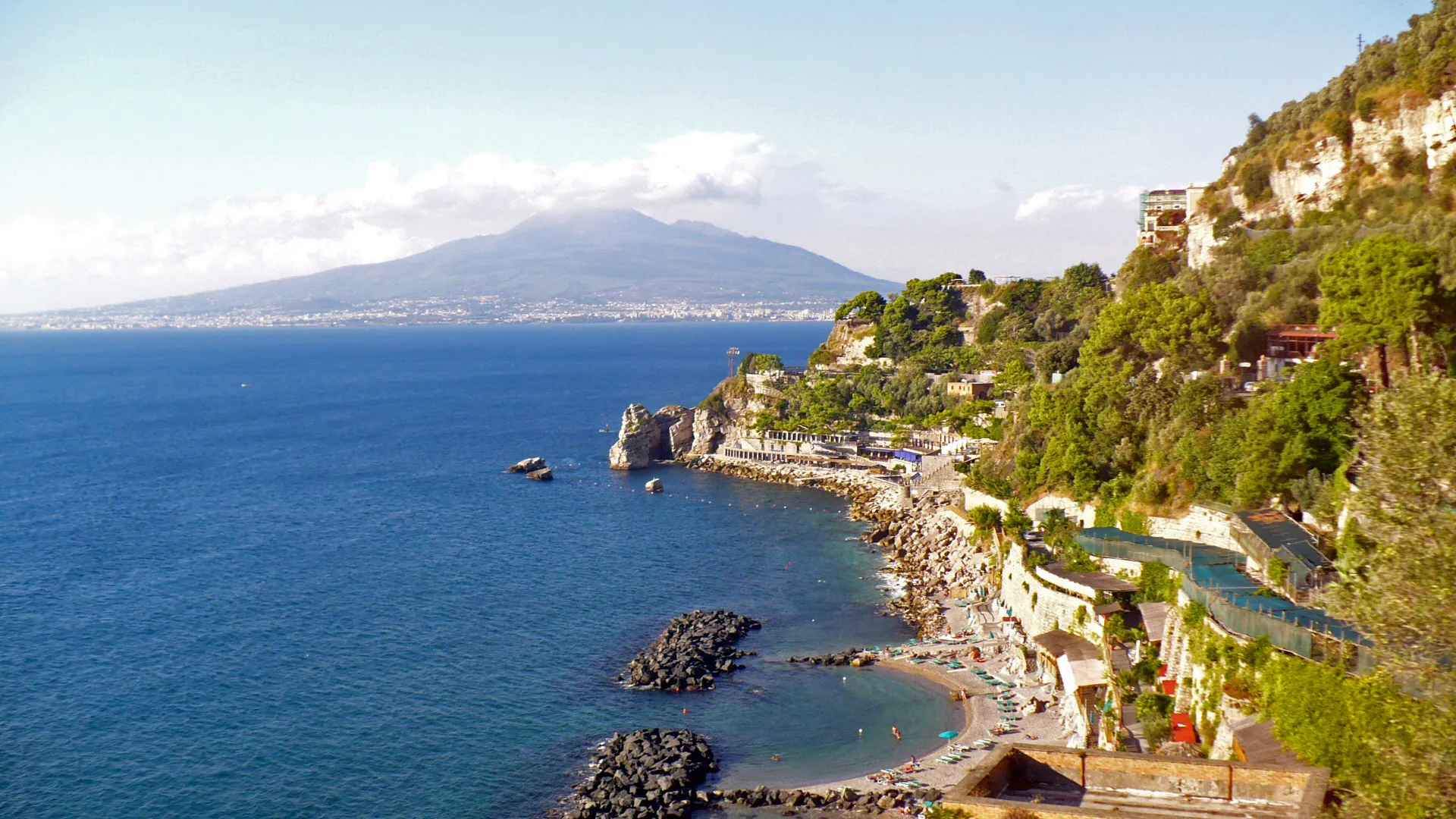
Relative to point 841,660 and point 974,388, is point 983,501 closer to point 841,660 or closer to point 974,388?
point 841,660

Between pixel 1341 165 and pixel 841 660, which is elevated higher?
pixel 1341 165

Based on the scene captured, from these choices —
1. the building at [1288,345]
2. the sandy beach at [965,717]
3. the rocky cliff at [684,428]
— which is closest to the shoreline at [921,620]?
the sandy beach at [965,717]

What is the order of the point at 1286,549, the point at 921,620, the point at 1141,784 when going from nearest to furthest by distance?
the point at 1141,784 → the point at 1286,549 → the point at 921,620

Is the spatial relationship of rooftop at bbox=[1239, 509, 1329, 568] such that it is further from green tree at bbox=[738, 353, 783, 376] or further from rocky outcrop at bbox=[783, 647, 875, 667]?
green tree at bbox=[738, 353, 783, 376]

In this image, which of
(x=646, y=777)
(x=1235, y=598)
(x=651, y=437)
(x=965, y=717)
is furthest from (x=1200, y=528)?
(x=651, y=437)

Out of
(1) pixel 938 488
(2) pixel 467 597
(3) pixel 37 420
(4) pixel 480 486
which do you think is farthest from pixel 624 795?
(3) pixel 37 420

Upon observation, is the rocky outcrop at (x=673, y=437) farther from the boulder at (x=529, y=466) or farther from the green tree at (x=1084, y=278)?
the green tree at (x=1084, y=278)

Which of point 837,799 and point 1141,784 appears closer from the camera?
point 1141,784
